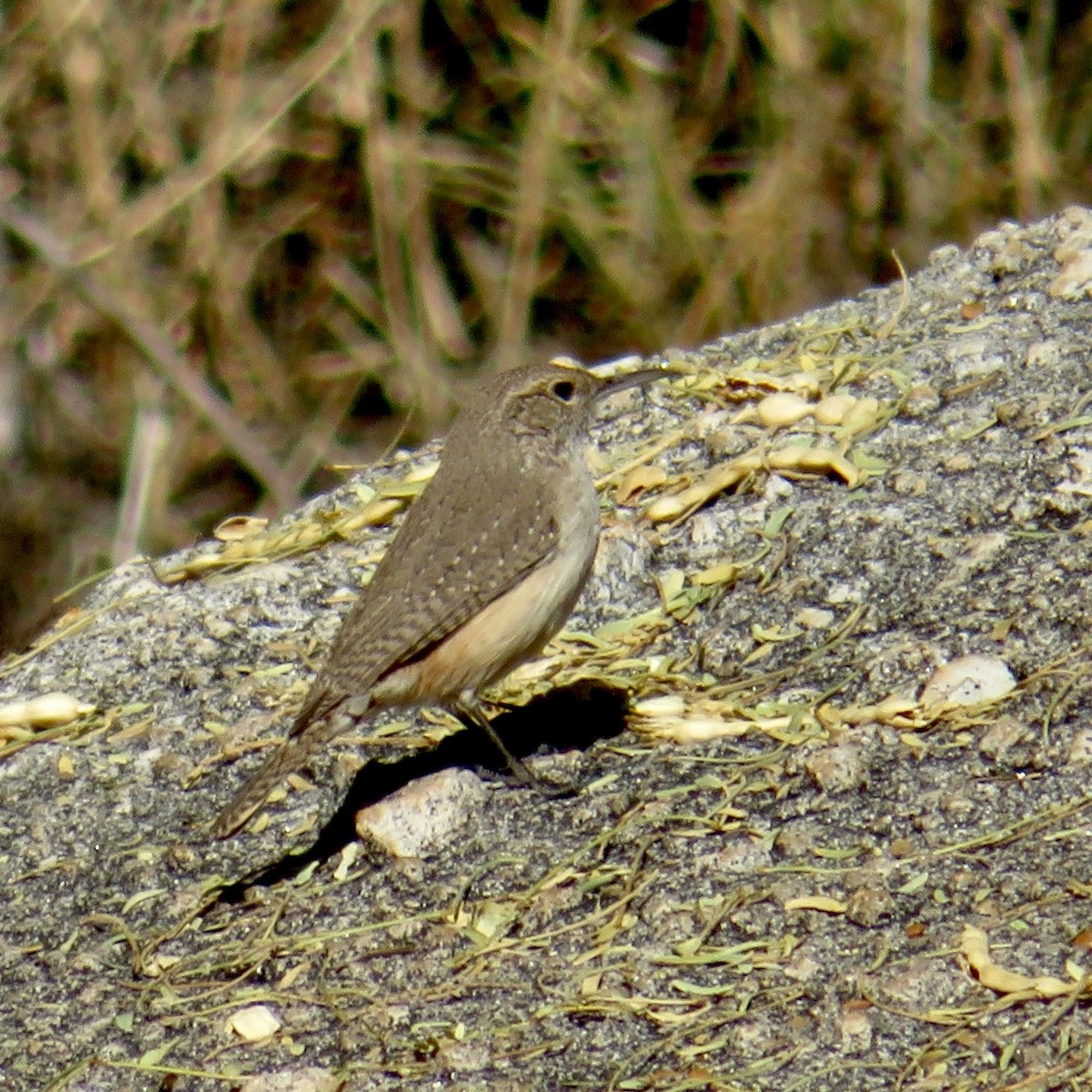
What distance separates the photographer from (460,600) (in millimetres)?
4766

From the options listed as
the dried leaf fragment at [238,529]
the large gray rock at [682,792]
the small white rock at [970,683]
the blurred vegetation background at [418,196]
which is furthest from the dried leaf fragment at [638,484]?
the blurred vegetation background at [418,196]

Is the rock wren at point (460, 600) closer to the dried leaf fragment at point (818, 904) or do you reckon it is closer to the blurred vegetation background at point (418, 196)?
the dried leaf fragment at point (818, 904)

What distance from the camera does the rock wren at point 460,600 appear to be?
455 cm

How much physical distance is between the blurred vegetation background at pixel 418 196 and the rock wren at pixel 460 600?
170 inches

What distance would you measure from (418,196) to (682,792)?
5720 mm

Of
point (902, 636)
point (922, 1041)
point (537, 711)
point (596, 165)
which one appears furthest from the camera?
point (596, 165)

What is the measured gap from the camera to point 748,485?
557 cm

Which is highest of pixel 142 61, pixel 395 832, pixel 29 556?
pixel 142 61

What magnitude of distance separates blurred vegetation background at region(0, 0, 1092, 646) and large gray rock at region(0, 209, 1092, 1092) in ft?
11.5

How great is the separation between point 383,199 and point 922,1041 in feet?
22.4

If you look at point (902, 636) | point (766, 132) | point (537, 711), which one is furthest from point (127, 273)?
point (902, 636)

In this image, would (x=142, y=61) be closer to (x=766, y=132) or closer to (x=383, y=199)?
(x=383, y=199)

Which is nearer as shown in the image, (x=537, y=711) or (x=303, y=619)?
(x=537, y=711)

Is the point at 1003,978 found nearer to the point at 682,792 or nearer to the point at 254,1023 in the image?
the point at 682,792
